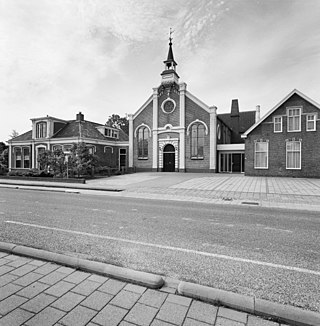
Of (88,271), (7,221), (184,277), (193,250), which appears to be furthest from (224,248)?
(7,221)

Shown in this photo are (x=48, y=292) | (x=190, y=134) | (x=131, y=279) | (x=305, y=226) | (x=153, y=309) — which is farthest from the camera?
(x=190, y=134)

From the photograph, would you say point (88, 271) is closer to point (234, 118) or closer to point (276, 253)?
point (276, 253)

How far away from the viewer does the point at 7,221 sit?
20.5 ft

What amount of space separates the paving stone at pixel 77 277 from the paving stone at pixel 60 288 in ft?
0.24

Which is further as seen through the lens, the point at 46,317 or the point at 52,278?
the point at 52,278

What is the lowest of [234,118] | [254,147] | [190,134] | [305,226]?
[305,226]

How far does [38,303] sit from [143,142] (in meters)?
28.7

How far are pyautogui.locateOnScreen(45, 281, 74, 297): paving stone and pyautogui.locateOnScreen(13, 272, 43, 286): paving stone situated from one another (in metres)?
0.36

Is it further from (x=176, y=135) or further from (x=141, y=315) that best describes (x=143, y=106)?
(x=141, y=315)

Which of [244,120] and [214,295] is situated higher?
[244,120]

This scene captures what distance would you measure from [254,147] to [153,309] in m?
22.7

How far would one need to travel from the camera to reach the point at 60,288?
9.52ft

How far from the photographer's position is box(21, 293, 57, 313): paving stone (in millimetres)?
2520

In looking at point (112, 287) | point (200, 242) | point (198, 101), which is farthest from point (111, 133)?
point (112, 287)
